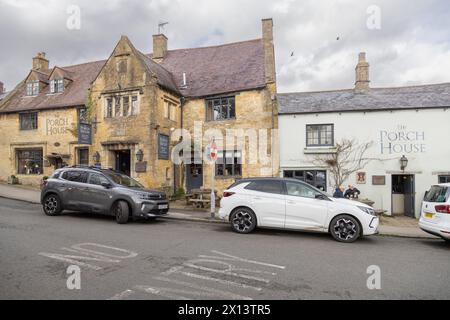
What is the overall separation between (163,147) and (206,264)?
11696mm

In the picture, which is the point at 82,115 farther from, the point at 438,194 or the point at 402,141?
the point at 438,194

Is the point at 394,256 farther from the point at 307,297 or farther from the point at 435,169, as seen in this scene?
the point at 435,169

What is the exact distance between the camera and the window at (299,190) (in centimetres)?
898

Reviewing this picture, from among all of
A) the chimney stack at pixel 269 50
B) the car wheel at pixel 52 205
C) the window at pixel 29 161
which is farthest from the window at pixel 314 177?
the window at pixel 29 161

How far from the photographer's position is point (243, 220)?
933cm

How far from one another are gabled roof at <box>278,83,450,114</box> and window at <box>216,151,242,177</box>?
11.9 feet

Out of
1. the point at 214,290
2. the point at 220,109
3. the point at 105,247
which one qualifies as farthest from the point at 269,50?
the point at 214,290

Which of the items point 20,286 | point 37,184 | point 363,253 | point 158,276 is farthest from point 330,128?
point 37,184

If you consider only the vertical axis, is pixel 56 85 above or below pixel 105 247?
above

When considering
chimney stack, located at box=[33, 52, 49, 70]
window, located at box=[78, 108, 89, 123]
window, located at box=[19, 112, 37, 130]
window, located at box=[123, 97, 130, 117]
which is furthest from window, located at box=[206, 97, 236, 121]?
chimney stack, located at box=[33, 52, 49, 70]

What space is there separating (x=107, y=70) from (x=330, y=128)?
43.5 ft

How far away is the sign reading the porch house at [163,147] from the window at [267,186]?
325 inches

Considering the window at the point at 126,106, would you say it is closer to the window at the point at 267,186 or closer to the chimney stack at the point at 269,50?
the chimney stack at the point at 269,50

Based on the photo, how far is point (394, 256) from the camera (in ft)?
23.2
